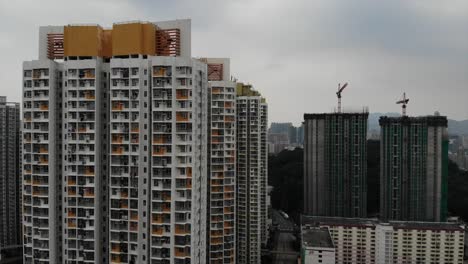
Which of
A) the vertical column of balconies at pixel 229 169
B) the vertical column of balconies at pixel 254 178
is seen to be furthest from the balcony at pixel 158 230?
the vertical column of balconies at pixel 254 178

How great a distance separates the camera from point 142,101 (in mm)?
15164

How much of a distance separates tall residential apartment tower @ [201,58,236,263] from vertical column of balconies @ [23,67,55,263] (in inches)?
398

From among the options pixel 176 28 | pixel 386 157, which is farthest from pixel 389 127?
pixel 176 28

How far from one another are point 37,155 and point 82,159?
182 centimetres

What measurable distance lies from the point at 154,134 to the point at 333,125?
31.8 meters

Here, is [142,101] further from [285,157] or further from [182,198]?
[285,157]

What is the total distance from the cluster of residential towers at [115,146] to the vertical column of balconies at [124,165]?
36 mm

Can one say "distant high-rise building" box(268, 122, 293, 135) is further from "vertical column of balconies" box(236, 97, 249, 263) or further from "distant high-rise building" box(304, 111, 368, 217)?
"vertical column of balconies" box(236, 97, 249, 263)

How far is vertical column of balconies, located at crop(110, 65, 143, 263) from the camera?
15141 mm

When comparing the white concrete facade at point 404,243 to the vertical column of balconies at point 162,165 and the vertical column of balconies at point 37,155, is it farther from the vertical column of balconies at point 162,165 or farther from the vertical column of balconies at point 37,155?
the vertical column of balconies at point 37,155

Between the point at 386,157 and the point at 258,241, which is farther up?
the point at 386,157

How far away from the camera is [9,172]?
36094 millimetres

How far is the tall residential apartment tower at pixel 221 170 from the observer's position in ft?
79.2

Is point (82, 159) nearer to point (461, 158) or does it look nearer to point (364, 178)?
point (364, 178)
